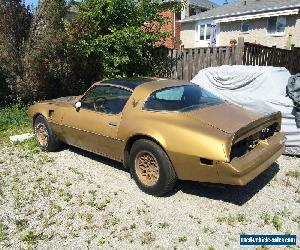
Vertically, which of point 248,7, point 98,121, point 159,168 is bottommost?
point 159,168

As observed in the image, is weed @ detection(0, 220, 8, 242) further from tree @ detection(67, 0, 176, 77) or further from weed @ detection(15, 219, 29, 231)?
tree @ detection(67, 0, 176, 77)

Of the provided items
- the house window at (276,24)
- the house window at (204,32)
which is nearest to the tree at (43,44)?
the house window at (276,24)

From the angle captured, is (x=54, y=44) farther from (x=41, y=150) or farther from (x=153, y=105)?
(x=153, y=105)

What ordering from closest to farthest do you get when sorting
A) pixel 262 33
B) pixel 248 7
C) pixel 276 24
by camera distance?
1. pixel 276 24
2. pixel 262 33
3. pixel 248 7

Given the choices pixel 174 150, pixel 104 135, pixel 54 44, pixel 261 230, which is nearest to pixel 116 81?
pixel 104 135

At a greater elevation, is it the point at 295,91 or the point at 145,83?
the point at 145,83

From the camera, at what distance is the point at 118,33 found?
9234 mm

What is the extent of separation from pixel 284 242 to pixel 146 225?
5.05 ft

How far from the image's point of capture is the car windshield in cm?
489

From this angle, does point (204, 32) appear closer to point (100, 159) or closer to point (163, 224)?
point (100, 159)

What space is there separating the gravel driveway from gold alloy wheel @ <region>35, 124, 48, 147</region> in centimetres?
92

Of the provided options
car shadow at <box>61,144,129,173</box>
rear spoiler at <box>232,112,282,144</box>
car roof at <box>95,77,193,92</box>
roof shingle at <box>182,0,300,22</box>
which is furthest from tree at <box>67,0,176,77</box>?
roof shingle at <box>182,0,300,22</box>

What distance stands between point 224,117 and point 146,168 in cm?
127

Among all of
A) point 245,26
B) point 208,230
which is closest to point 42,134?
point 208,230
